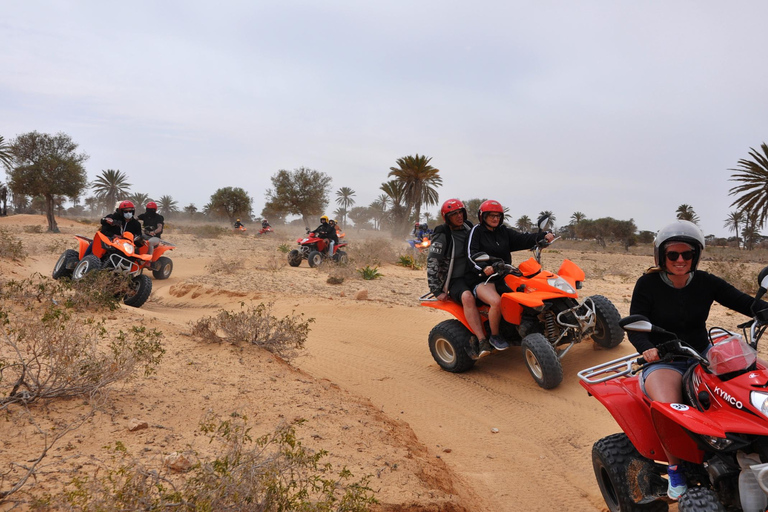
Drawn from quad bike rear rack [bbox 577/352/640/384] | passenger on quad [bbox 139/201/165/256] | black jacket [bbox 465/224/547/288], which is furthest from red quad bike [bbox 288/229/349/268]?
quad bike rear rack [bbox 577/352/640/384]

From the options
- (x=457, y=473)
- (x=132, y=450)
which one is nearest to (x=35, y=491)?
(x=132, y=450)

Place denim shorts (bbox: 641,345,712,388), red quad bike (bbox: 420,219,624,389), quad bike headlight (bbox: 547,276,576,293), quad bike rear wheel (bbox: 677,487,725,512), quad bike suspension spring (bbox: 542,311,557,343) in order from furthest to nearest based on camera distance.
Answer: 1. quad bike suspension spring (bbox: 542,311,557,343)
2. quad bike headlight (bbox: 547,276,576,293)
3. red quad bike (bbox: 420,219,624,389)
4. denim shorts (bbox: 641,345,712,388)
5. quad bike rear wheel (bbox: 677,487,725,512)

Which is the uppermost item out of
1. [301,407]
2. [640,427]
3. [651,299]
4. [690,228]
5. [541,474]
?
[690,228]

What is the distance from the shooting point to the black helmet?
3.05 m

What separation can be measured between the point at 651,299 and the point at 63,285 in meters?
6.92

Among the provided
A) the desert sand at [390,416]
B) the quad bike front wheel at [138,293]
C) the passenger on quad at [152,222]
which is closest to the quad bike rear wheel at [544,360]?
the desert sand at [390,416]

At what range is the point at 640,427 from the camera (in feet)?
9.61

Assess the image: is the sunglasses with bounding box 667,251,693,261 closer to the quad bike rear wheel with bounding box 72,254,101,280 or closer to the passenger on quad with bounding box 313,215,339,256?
the quad bike rear wheel with bounding box 72,254,101,280

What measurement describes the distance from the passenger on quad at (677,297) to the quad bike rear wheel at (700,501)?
0.59 meters

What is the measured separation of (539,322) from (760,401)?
3357mm

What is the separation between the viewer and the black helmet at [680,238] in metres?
3.05

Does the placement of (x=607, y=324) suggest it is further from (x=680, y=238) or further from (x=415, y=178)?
(x=415, y=178)

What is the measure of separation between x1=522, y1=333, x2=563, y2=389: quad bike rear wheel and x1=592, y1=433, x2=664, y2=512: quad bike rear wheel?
1922 millimetres

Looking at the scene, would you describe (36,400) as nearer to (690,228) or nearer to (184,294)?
(690,228)
